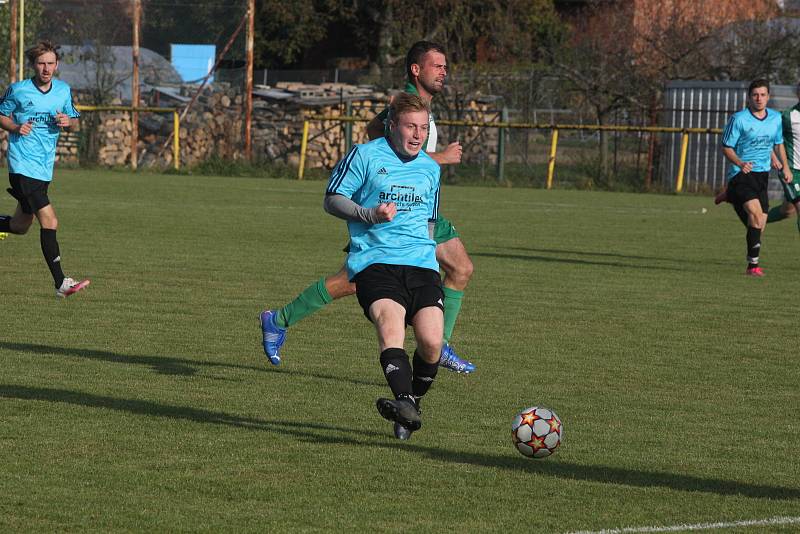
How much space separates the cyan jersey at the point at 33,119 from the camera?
12273 mm

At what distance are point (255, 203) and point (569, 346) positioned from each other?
629 inches

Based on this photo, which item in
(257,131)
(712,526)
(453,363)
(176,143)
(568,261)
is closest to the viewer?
(712,526)

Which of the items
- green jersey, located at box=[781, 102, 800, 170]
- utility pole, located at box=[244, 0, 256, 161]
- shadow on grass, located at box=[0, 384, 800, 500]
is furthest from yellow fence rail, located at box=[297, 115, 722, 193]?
shadow on grass, located at box=[0, 384, 800, 500]

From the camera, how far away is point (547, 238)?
64.7 feet

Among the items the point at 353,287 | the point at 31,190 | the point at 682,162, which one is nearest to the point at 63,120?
the point at 31,190

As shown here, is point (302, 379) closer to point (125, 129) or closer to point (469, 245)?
point (469, 245)

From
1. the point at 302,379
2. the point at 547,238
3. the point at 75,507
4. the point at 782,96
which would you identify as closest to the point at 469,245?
the point at 547,238

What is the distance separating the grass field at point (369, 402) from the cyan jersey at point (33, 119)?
1.04 metres

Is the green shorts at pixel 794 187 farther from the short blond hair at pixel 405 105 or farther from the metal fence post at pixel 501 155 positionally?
the metal fence post at pixel 501 155

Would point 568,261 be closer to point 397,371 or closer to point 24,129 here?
point 24,129

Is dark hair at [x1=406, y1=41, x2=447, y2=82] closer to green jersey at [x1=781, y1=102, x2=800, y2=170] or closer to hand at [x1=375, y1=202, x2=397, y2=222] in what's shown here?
hand at [x1=375, y1=202, x2=397, y2=222]

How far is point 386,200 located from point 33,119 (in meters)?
6.44

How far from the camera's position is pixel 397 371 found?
6.33 meters

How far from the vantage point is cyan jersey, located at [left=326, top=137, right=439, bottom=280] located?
667 centimetres
